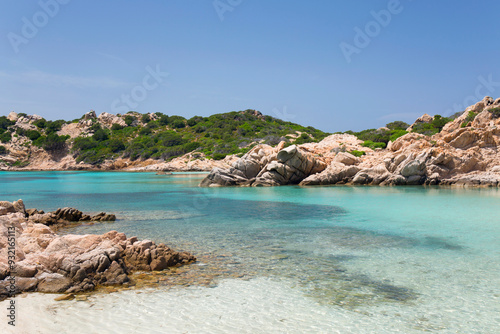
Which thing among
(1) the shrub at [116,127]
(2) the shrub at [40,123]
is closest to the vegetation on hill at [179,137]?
(1) the shrub at [116,127]

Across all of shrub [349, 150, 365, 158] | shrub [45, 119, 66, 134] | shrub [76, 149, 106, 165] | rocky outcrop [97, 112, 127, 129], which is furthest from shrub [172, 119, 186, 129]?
shrub [349, 150, 365, 158]

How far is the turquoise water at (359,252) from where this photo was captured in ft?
20.1

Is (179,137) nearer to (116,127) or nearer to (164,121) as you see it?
(164,121)

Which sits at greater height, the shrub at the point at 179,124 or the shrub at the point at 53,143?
the shrub at the point at 179,124

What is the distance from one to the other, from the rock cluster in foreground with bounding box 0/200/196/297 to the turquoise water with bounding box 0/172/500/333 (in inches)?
46.1

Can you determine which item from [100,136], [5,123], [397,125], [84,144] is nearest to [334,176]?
[397,125]

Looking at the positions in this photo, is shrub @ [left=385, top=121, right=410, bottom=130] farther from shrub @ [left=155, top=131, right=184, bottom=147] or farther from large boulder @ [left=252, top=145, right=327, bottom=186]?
shrub @ [left=155, top=131, right=184, bottom=147]

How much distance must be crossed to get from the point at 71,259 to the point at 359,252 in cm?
699

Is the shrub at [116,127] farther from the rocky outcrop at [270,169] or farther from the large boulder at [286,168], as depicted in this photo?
the large boulder at [286,168]

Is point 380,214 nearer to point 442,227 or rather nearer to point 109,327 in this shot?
point 442,227

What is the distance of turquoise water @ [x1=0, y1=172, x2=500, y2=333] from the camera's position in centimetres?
614

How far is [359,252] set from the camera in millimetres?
9969

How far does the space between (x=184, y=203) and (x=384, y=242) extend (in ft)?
44.1

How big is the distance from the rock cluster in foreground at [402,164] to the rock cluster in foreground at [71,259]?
999 inches
